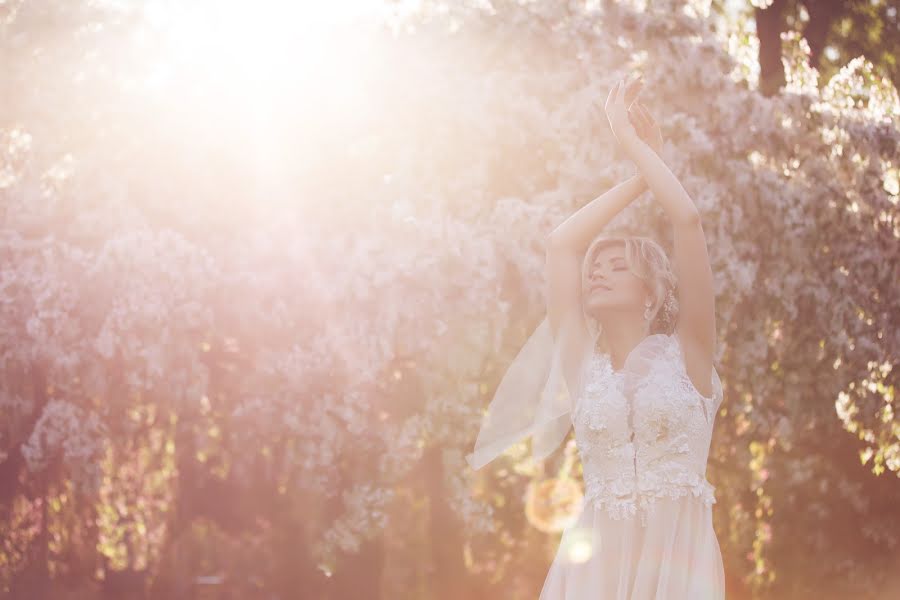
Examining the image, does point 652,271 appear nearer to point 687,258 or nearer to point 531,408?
point 687,258

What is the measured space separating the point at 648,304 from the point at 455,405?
292 inches

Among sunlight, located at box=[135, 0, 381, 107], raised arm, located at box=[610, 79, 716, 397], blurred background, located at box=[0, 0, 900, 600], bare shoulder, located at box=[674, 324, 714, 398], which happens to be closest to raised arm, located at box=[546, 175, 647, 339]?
raised arm, located at box=[610, 79, 716, 397]

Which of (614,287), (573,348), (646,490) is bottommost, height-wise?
(646,490)

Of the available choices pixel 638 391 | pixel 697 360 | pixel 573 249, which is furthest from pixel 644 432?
pixel 573 249

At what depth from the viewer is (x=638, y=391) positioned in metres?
4.45

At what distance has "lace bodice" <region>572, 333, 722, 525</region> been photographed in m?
4.41

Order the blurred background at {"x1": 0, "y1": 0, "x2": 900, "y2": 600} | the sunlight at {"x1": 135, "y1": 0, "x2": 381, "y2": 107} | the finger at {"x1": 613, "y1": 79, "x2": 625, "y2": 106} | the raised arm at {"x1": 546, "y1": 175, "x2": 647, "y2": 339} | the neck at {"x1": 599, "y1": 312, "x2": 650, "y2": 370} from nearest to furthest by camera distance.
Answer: the finger at {"x1": 613, "y1": 79, "x2": 625, "y2": 106} → the raised arm at {"x1": 546, "y1": 175, "x2": 647, "y2": 339} → the neck at {"x1": 599, "y1": 312, "x2": 650, "y2": 370} → the blurred background at {"x1": 0, "y1": 0, "x2": 900, "y2": 600} → the sunlight at {"x1": 135, "y1": 0, "x2": 381, "y2": 107}

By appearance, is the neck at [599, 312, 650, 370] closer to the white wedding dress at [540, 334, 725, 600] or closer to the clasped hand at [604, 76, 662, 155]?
the white wedding dress at [540, 334, 725, 600]

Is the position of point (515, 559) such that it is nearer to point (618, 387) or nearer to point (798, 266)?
point (798, 266)

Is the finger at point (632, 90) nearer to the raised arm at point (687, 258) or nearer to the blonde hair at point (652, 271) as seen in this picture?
the raised arm at point (687, 258)

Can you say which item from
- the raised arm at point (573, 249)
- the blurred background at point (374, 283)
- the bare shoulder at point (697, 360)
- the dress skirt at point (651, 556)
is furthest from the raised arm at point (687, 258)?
the blurred background at point (374, 283)

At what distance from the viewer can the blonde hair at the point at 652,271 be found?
4.55m

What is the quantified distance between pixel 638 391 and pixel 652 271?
1.43 ft

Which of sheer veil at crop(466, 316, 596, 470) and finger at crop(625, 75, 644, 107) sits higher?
finger at crop(625, 75, 644, 107)
